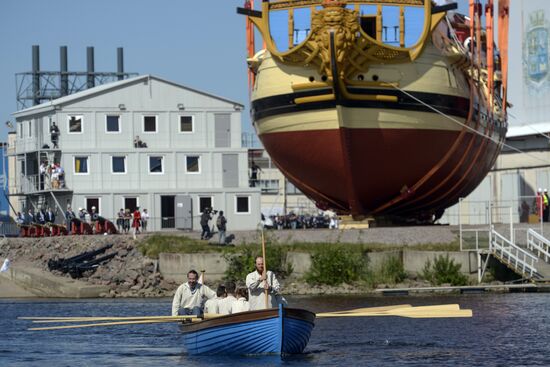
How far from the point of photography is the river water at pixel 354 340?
33.2 metres

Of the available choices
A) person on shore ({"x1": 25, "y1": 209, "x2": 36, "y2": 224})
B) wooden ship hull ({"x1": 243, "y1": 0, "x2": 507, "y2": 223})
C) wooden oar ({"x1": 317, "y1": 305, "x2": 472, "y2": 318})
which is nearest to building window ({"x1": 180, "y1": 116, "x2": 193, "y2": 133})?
person on shore ({"x1": 25, "y1": 209, "x2": 36, "y2": 224})

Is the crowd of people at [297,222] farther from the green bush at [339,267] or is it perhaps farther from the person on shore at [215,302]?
the person on shore at [215,302]

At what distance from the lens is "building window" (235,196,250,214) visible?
80.2m

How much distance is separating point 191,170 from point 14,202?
17.6 metres

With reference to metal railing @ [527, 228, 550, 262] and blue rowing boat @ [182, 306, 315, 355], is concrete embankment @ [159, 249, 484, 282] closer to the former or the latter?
metal railing @ [527, 228, 550, 262]

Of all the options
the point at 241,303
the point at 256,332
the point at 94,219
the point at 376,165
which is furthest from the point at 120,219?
the point at 256,332

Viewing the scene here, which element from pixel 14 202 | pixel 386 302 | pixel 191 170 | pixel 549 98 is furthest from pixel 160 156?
pixel 386 302

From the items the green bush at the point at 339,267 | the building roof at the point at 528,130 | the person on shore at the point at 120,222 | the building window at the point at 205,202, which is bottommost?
the green bush at the point at 339,267

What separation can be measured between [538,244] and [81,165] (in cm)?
3254

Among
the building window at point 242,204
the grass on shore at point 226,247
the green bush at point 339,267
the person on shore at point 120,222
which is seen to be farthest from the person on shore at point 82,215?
the green bush at point 339,267

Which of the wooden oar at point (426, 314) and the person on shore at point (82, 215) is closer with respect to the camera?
the wooden oar at point (426, 314)

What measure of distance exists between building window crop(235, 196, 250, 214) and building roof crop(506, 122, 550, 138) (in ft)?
51.2

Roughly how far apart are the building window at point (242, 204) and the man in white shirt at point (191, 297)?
44.9 metres

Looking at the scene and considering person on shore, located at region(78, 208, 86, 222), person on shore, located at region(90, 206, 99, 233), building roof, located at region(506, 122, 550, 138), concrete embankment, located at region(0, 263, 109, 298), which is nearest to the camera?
concrete embankment, located at region(0, 263, 109, 298)
